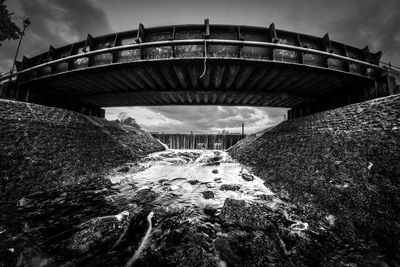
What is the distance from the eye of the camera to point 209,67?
7.38 metres

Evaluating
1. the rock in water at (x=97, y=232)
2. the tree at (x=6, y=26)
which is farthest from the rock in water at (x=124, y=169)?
the tree at (x=6, y=26)

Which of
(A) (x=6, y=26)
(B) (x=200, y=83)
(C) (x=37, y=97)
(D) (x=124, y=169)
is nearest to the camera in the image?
(D) (x=124, y=169)

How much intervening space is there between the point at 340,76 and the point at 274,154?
588cm

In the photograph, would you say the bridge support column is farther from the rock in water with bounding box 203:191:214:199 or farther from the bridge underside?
the rock in water with bounding box 203:191:214:199

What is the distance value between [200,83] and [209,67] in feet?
5.35

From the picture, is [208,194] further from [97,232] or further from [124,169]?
[124,169]

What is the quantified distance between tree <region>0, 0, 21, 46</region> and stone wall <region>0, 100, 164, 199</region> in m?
13.7

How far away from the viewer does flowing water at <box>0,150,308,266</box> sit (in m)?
2.06

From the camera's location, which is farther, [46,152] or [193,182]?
[193,182]

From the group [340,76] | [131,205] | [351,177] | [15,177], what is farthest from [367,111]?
[15,177]

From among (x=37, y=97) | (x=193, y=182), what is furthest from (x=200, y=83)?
(x=37, y=97)

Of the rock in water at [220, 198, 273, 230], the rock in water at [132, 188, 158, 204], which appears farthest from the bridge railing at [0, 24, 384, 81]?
the rock in water at [220, 198, 273, 230]

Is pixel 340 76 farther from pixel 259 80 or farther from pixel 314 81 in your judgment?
pixel 259 80

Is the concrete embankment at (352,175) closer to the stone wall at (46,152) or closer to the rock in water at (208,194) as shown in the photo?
the rock in water at (208,194)
